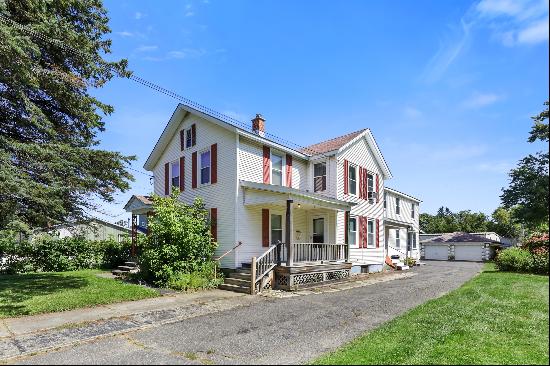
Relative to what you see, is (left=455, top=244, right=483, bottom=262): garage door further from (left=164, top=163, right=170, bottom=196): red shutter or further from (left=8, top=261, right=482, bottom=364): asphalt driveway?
(left=164, top=163, right=170, bottom=196): red shutter

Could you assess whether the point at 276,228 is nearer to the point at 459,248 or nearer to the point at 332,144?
the point at 332,144

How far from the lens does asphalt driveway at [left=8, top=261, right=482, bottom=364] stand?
5646mm

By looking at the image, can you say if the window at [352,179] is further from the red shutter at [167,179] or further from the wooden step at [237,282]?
the red shutter at [167,179]

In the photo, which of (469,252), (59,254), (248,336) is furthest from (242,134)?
(469,252)

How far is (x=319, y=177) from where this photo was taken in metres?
18.8

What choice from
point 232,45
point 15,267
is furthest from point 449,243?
point 15,267

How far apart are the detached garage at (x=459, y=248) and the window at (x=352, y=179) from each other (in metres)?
26.9

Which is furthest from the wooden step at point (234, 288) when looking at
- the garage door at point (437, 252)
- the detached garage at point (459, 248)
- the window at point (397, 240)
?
the garage door at point (437, 252)

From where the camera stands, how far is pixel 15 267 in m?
17.5

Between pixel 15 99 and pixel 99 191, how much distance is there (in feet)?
12.2

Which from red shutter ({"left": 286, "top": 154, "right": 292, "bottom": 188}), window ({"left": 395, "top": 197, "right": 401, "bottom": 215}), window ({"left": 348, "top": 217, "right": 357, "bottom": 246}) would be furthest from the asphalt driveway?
window ({"left": 395, "top": 197, "right": 401, "bottom": 215})

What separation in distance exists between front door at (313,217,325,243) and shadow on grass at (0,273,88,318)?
34.5 ft

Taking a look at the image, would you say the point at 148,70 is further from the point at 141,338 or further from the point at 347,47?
the point at 141,338

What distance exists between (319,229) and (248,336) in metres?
11.7
